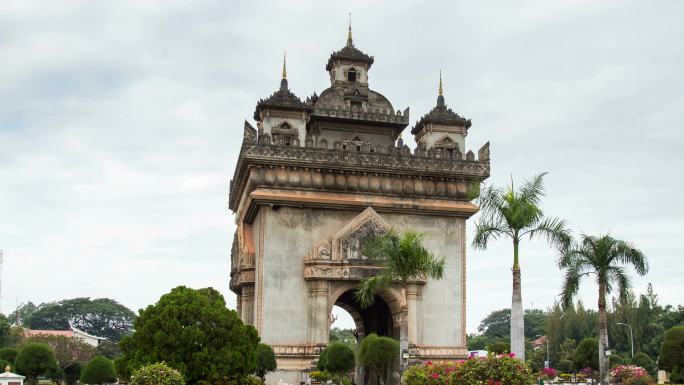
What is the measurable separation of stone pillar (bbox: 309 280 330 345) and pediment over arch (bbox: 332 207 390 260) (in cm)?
120

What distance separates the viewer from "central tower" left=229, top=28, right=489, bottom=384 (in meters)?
28.5

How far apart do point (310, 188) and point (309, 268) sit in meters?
2.74

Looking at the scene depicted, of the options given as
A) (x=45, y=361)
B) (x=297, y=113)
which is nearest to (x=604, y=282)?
(x=297, y=113)

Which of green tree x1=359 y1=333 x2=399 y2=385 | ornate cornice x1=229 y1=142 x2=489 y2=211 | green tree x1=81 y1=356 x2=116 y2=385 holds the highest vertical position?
ornate cornice x1=229 y1=142 x2=489 y2=211

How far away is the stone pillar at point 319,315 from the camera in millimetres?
28359

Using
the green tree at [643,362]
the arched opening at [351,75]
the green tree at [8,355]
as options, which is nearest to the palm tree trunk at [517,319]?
the arched opening at [351,75]

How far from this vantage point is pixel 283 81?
32062 millimetres

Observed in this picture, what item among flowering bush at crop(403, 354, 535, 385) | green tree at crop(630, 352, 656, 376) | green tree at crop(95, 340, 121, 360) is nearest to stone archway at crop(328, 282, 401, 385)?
flowering bush at crop(403, 354, 535, 385)

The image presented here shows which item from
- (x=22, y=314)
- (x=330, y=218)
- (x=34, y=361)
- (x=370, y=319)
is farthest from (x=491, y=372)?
(x=22, y=314)

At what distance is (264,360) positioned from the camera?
2636 cm

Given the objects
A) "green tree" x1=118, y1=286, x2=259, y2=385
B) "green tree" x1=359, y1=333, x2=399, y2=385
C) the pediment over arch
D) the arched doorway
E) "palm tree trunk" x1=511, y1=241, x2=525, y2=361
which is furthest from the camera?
the arched doorway

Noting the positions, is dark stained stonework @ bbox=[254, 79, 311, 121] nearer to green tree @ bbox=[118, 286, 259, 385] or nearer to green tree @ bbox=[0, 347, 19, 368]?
green tree @ bbox=[118, 286, 259, 385]

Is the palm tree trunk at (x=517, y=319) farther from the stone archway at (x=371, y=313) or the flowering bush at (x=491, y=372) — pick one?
the stone archway at (x=371, y=313)

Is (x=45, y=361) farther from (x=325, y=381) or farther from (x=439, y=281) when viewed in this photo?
(x=439, y=281)
